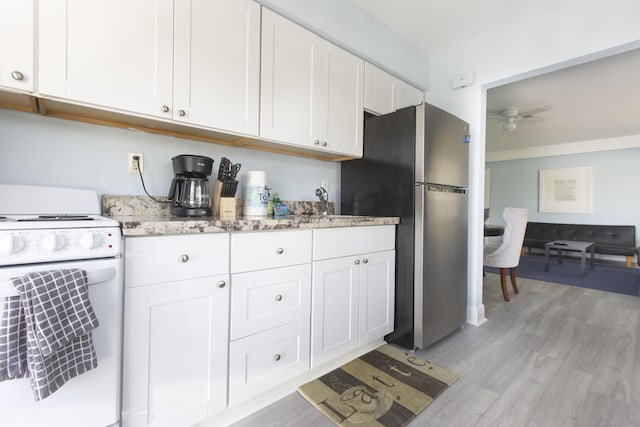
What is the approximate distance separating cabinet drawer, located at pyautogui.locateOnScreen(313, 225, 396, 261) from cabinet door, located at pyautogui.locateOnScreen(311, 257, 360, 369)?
0.17 feet

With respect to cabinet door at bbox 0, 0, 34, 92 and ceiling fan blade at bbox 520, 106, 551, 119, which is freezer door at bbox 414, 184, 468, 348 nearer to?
cabinet door at bbox 0, 0, 34, 92

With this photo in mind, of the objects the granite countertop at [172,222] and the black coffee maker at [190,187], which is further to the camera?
the black coffee maker at [190,187]

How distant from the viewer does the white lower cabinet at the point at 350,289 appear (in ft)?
5.41

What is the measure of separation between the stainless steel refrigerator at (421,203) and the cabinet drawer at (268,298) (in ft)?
2.73

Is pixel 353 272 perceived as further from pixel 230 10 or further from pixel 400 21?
pixel 400 21

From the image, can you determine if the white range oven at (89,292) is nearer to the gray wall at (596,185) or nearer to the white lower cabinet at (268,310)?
the white lower cabinet at (268,310)

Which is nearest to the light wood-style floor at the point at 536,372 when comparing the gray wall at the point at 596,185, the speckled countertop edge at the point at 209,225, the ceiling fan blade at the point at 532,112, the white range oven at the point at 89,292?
the white range oven at the point at 89,292

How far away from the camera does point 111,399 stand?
0.99 metres

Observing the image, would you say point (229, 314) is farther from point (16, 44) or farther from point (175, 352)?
point (16, 44)

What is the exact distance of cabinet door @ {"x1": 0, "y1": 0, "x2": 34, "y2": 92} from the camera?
1.00m

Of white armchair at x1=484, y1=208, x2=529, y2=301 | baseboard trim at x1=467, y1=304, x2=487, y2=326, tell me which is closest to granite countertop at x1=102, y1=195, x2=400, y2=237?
baseboard trim at x1=467, y1=304, x2=487, y2=326

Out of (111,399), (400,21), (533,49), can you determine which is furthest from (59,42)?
(533,49)

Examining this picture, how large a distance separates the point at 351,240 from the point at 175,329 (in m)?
1.05

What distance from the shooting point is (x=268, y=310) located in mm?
1431
